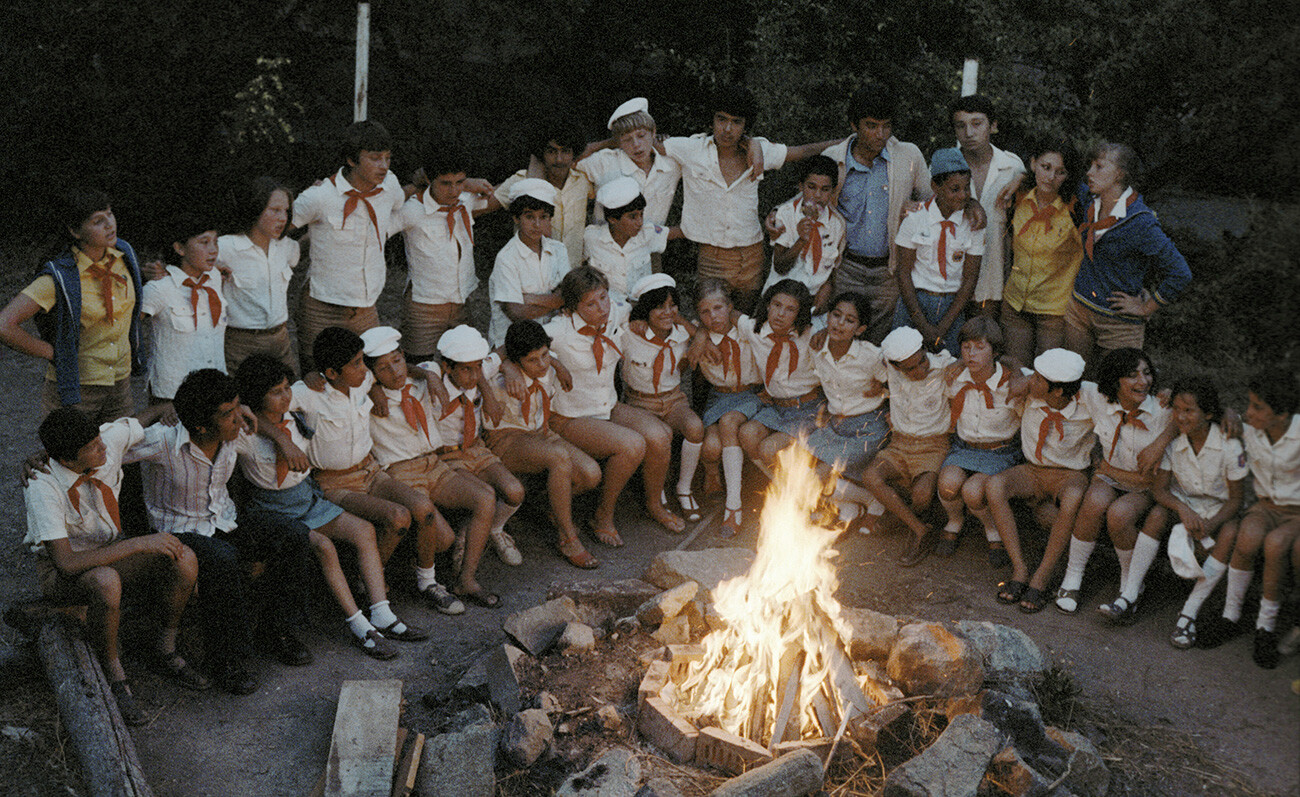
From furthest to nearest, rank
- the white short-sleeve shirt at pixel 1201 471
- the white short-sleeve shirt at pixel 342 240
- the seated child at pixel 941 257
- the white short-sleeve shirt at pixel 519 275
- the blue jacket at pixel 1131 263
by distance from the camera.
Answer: the white short-sleeve shirt at pixel 519 275
the seated child at pixel 941 257
the white short-sleeve shirt at pixel 342 240
the blue jacket at pixel 1131 263
the white short-sleeve shirt at pixel 1201 471

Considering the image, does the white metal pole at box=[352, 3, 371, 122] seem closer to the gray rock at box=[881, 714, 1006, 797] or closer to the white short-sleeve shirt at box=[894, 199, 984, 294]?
the white short-sleeve shirt at box=[894, 199, 984, 294]

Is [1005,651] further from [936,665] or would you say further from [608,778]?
[608,778]

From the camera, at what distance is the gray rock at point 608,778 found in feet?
14.5

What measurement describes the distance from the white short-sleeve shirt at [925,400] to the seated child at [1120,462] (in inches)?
30.7

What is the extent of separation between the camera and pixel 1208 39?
5.80 metres

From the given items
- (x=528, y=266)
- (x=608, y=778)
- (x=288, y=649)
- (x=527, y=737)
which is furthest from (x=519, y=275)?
(x=608, y=778)

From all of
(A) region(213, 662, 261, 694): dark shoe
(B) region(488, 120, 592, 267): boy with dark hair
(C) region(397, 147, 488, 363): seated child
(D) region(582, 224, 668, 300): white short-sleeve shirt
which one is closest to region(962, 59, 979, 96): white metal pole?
(D) region(582, 224, 668, 300): white short-sleeve shirt

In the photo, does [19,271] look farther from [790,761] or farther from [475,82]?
[790,761]

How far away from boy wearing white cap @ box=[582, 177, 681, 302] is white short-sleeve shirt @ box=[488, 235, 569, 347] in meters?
0.25

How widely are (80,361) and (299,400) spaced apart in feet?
3.38

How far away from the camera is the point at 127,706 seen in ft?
16.4

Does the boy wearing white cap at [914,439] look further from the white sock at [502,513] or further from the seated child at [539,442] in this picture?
the white sock at [502,513]

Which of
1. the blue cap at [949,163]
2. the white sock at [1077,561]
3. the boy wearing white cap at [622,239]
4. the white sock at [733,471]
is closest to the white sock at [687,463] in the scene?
the white sock at [733,471]

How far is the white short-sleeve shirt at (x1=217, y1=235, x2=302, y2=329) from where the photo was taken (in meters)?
6.12
